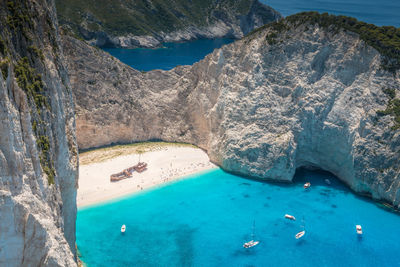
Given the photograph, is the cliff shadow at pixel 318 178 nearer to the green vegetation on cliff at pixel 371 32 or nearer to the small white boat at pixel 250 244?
the small white boat at pixel 250 244

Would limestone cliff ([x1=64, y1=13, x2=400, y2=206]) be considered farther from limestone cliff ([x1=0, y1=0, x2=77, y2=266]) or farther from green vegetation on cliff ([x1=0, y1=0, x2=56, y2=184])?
green vegetation on cliff ([x1=0, y1=0, x2=56, y2=184])

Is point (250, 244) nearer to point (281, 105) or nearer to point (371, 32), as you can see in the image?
point (281, 105)

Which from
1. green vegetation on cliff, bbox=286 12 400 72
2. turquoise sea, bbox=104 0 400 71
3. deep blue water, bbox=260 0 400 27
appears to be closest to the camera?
green vegetation on cliff, bbox=286 12 400 72

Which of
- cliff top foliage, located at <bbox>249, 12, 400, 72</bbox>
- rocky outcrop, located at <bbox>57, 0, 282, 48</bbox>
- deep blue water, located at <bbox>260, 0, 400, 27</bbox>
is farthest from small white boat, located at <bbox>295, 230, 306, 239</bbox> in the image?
deep blue water, located at <bbox>260, 0, 400, 27</bbox>

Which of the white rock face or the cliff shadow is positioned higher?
the white rock face

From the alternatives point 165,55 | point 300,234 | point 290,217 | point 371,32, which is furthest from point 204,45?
point 300,234

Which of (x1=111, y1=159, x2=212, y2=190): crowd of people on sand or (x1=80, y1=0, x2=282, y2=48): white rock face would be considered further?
(x1=80, y1=0, x2=282, y2=48): white rock face

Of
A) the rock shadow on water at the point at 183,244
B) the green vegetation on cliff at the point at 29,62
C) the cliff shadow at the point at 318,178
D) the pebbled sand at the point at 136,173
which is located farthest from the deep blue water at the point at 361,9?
the green vegetation on cliff at the point at 29,62
